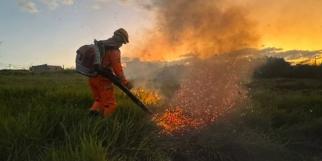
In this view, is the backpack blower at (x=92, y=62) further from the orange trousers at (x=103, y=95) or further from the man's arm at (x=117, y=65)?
the orange trousers at (x=103, y=95)

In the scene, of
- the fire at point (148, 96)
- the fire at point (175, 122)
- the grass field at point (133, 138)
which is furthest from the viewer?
the fire at point (148, 96)

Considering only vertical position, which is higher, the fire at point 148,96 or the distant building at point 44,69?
the distant building at point 44,69

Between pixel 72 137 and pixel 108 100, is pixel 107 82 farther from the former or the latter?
pixel 72 137

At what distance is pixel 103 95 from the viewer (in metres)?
11.8

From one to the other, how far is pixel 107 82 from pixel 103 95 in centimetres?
30

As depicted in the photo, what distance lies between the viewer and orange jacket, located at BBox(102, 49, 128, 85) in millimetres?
11727

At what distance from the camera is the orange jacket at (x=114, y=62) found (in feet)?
38.5

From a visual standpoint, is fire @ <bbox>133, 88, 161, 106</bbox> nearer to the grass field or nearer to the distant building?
the grass field

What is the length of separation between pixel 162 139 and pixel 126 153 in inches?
51.0

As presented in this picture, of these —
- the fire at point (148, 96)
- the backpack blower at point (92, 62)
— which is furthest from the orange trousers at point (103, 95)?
the fire at point (148, 96)

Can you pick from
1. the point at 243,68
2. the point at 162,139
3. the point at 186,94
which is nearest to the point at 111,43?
the point at 162,139

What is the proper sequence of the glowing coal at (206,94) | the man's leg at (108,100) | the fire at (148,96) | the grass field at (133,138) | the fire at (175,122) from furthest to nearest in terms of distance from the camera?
the fire at (148,96)
the glowing coal at (206,94)
the fire at (175,122)
the man's leg at (108,100)
the grass field at (133,138)

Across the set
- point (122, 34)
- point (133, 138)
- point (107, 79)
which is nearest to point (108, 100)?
point (107, 79)

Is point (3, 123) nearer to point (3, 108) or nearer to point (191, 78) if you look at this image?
point (3, 108)
